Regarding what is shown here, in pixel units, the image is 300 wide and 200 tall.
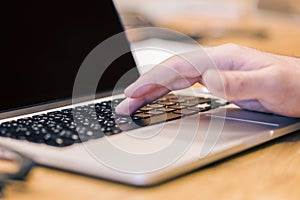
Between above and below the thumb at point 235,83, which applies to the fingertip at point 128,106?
below

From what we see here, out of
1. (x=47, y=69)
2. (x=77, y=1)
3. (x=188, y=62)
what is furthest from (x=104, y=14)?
(x=188, y=62)

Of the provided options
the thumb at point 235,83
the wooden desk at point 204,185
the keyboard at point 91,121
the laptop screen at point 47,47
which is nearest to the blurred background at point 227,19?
the laptop screen at point 47,47

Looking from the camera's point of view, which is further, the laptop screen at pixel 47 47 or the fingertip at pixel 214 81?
the laptop screen at pixel 47 47

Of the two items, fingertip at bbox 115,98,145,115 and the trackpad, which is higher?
fingertip at bbox 115,98,145,115

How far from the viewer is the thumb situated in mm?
516

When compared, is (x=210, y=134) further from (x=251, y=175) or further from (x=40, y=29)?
(x=40, y=29)

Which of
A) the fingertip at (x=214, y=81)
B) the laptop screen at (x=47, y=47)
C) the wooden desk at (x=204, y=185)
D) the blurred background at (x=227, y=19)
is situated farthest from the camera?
the blurred background at (x=227, y=19)

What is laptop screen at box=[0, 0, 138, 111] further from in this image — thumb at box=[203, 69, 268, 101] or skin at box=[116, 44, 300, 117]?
thumb at box=[203, 69, 268, 101]

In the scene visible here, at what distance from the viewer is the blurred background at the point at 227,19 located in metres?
1.77

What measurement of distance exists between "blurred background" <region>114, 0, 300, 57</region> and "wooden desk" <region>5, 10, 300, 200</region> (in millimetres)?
959

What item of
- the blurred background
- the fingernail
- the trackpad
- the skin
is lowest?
the blurred background

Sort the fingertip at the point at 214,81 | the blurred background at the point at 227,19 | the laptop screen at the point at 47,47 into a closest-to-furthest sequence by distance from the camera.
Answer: the fingertip at the point at 214,81 → the laptop screen at the point at 47,47 → the blurred background at the point at 227,19

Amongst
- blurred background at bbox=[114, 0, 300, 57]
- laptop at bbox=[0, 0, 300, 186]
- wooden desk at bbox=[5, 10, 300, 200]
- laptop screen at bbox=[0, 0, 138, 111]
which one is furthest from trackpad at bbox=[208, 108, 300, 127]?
blurred background at bbox=[114, 0, 300, 57]

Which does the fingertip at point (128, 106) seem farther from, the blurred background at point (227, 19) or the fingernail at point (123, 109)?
the blurred background at point (227, 19)
